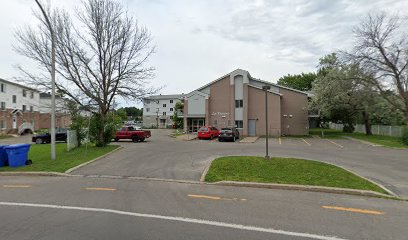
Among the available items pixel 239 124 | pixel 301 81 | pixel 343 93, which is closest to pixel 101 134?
pixel 239 124

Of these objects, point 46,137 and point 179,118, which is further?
point 179,118

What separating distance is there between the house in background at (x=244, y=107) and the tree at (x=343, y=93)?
8.68ft

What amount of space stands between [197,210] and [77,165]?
8294mm

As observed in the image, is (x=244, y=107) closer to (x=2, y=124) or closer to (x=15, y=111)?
(x=2, y=124)

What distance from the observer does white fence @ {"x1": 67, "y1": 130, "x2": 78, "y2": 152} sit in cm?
1784

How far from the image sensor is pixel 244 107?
123 ft

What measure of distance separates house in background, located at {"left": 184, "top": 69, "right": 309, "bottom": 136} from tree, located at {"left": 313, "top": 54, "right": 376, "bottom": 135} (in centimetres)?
265

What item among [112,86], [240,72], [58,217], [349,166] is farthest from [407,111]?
[58,217]

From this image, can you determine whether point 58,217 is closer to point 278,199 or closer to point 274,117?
point 278,199

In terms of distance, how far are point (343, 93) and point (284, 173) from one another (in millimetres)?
30043

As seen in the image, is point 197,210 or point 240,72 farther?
point 240,72

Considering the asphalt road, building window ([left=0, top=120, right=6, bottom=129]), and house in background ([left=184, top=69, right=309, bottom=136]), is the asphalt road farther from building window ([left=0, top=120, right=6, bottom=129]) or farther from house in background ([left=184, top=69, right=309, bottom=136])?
building window ([left=0, top=120, right=6, bottom=129])

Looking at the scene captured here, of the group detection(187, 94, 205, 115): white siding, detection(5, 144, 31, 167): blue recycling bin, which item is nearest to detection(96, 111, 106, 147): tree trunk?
detection(5, 144, 31, 167): blue recycling bin

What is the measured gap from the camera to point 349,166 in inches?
497
